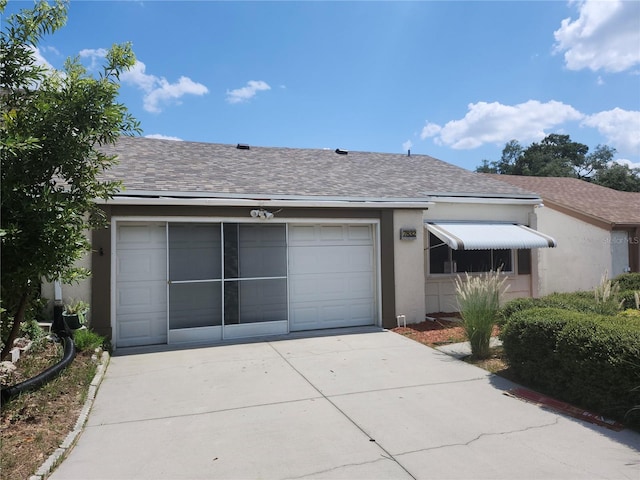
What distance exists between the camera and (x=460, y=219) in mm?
13320

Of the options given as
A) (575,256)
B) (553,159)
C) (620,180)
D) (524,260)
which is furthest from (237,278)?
(553,159)

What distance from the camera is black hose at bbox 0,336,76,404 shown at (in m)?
5.45

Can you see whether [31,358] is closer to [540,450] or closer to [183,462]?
[183,462]

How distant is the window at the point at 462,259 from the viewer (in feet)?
43.3

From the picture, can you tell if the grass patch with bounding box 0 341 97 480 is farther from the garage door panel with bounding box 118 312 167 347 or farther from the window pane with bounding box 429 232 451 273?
the window pane with bounding box 429 232 451 273

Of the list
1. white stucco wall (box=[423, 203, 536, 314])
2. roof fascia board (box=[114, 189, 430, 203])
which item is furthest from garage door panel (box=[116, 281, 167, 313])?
white stucco wall (box=[423, 203, 536, 314])

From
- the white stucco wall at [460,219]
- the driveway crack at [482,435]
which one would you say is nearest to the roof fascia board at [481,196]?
the white stucco wall at [460,219]

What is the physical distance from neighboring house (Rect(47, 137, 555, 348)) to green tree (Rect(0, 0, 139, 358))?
2912 mm

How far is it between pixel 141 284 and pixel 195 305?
1.27m

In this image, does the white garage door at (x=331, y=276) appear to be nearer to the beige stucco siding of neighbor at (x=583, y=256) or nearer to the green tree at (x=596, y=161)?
the beige stucco siding of neighbor at (x=583, y=256)

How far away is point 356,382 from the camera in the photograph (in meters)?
6.97

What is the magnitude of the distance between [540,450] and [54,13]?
7.62 meters

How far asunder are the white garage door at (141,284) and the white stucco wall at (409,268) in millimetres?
5819

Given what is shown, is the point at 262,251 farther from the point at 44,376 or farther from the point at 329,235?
the point at 44,376
